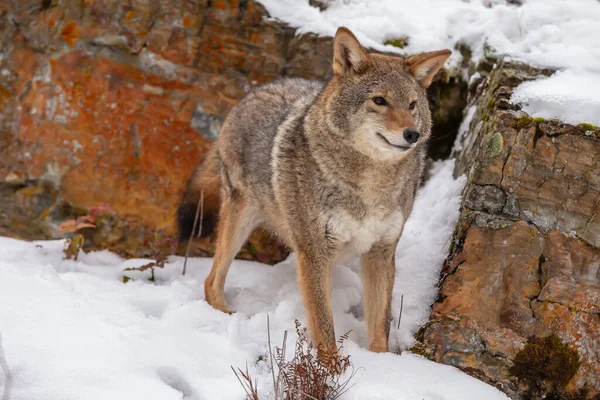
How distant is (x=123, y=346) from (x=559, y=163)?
327 centimetres

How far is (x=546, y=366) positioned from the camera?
12.1 ft

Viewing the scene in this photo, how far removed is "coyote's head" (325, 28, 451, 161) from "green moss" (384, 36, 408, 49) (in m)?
2.05

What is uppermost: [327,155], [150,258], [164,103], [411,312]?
[327,155]

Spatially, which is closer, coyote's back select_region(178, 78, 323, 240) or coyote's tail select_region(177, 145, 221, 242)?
coyote's back select_region(178, 78, 323, 240)

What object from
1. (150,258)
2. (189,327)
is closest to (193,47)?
(150,258)

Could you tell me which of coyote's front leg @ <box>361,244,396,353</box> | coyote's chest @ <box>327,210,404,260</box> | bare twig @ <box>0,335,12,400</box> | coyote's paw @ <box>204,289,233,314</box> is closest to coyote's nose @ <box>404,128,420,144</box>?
coyote's chest @ <box>327,210,404,260</box>

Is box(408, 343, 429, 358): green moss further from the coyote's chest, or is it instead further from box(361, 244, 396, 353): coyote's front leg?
the coyote's chest

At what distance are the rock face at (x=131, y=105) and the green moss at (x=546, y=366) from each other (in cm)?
268

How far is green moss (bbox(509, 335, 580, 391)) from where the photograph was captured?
3.69 m

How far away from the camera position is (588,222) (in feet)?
13.0

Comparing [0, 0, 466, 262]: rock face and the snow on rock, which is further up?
the snow on rock

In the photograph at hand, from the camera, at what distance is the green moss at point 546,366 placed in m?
3.69

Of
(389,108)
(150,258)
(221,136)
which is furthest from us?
(150,258)

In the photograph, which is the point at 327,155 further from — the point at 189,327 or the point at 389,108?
the point at 189,327
